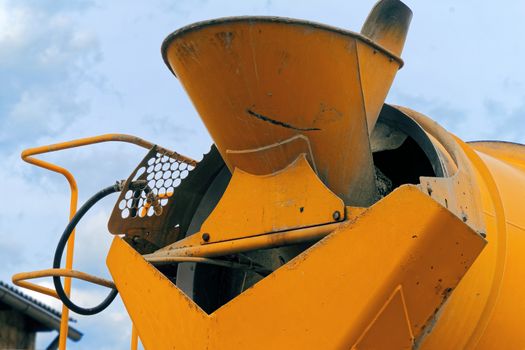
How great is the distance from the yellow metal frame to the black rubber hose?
69 millimetres

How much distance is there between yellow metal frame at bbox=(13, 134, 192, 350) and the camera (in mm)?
3793

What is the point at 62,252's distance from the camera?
4.05m

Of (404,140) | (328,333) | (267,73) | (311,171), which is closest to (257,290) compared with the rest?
(328,333)

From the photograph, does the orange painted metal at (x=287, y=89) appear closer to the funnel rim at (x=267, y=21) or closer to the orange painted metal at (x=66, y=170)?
the funnel rim at (x=267, y=21)

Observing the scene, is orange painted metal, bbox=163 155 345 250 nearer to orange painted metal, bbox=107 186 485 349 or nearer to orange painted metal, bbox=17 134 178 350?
orange painted metal, bbox=107 186 485 349

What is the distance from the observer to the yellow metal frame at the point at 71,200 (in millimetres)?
3793

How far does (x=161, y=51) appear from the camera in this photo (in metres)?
3.26

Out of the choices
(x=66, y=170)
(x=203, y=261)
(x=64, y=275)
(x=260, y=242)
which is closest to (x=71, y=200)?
(x=66, y=170)

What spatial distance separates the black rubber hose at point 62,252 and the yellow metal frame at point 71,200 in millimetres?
69

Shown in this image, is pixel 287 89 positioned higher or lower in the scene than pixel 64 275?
higher

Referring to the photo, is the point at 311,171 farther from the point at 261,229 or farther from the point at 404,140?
the point at 404,140

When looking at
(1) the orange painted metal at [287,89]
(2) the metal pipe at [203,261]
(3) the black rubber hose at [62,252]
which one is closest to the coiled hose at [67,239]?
(3) the black rubber hose at [62,252]

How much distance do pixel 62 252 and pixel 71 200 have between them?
399 mm

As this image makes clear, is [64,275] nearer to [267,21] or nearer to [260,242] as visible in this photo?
[260,242]
